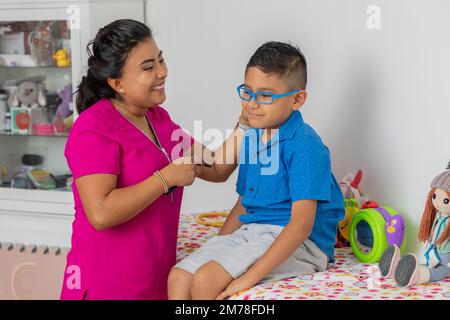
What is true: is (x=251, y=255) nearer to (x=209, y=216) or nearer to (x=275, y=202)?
(x=275, y=202)

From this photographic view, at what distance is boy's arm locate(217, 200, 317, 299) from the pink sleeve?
13.9 inches

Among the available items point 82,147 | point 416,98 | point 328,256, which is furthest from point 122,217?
point 416,98

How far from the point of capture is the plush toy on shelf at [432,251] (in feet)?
4.74

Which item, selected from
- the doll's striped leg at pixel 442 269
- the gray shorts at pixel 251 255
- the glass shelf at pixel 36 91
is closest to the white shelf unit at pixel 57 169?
the glass shelf at pixel 36 91

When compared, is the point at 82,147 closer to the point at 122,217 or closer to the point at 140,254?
the point at 122,217

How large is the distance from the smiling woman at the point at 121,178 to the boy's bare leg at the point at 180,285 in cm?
10

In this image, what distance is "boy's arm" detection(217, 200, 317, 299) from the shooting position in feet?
4.67

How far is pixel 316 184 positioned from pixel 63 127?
1.68 metres

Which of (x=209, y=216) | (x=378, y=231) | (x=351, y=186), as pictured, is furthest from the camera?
(x=209, y=216)

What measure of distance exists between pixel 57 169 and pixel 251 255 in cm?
172

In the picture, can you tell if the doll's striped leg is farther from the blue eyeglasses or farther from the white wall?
the blue eyeglasses

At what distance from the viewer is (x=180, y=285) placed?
147cm

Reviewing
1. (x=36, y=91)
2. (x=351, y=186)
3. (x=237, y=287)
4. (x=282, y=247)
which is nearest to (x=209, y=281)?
(x=237, y=287)

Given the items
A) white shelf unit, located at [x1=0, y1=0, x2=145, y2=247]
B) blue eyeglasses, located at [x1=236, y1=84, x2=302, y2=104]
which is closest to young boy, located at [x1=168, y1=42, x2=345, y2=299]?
blue eyeglasses, located at [x1=236, y1=84, x2=302, y2=104]
